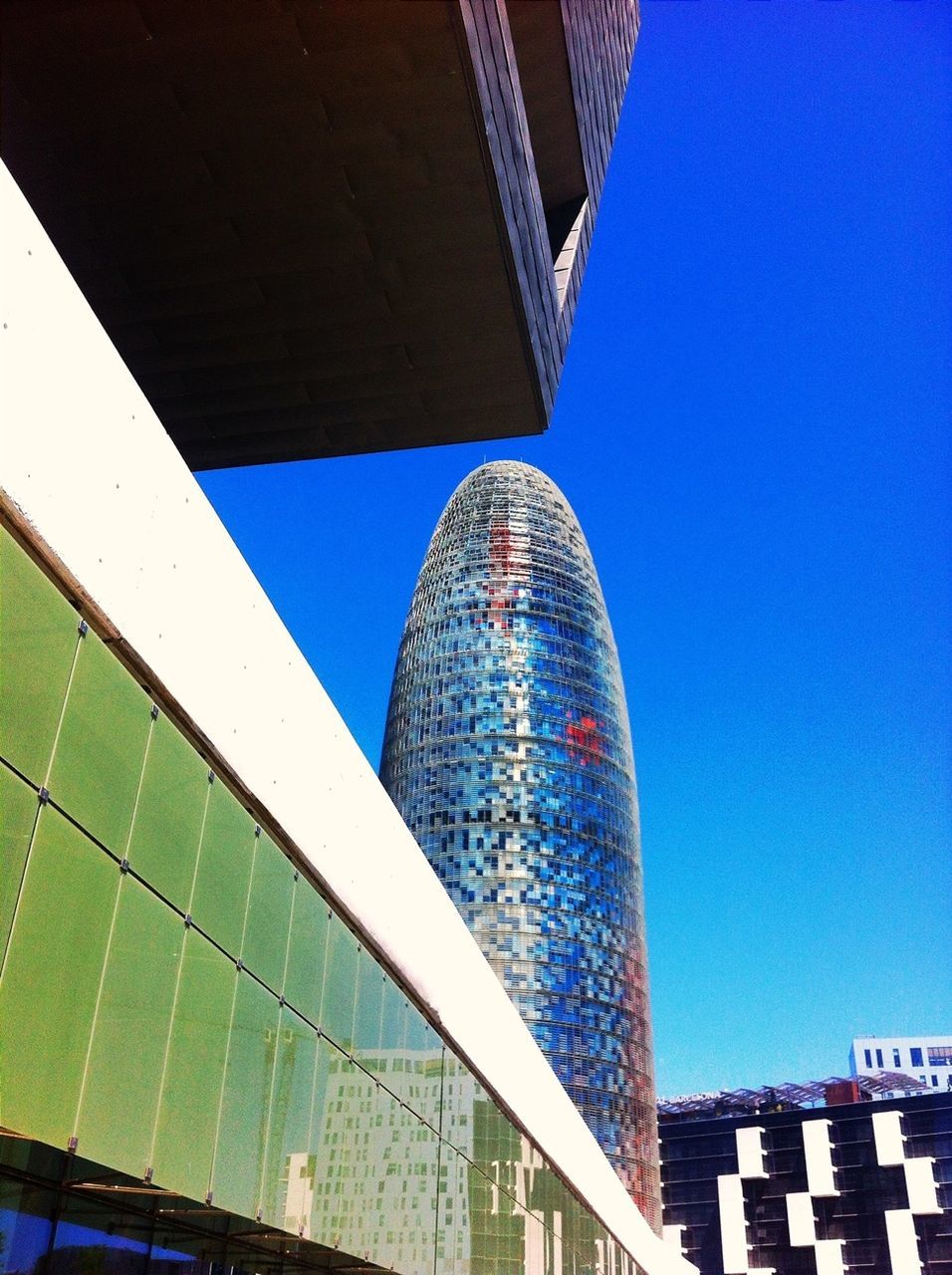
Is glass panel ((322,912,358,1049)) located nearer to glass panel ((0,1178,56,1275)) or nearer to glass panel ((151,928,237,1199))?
glass panel ((151,928,237,1199))

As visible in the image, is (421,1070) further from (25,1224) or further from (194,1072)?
(25,1224)

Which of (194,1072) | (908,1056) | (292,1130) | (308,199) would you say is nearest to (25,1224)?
(194,1072)

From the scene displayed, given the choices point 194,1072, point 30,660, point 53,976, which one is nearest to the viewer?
point 53,976

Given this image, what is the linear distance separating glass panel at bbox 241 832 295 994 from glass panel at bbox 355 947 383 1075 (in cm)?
197

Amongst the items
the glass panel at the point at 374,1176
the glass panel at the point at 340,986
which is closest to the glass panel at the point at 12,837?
the glass panel at the point at 340,986

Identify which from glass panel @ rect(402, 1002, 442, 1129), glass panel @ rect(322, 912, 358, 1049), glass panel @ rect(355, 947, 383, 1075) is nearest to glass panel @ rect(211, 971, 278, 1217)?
glass panel @ rect(322, 912, 358, 1049)

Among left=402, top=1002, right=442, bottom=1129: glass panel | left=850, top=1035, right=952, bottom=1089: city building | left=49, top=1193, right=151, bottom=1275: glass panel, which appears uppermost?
left=850, top=1035, right=952, bottom=1089: city building

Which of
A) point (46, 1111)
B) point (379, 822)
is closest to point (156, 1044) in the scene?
point (46, 1111)

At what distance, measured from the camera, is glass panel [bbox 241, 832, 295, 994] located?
822cm

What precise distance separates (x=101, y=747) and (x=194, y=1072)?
216 centimetres

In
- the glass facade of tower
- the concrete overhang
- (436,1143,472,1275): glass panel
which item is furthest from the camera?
the glass facade of tower

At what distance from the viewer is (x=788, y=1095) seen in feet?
336

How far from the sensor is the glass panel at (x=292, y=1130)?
328 inches

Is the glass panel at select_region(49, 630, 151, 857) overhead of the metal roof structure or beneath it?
beneath
